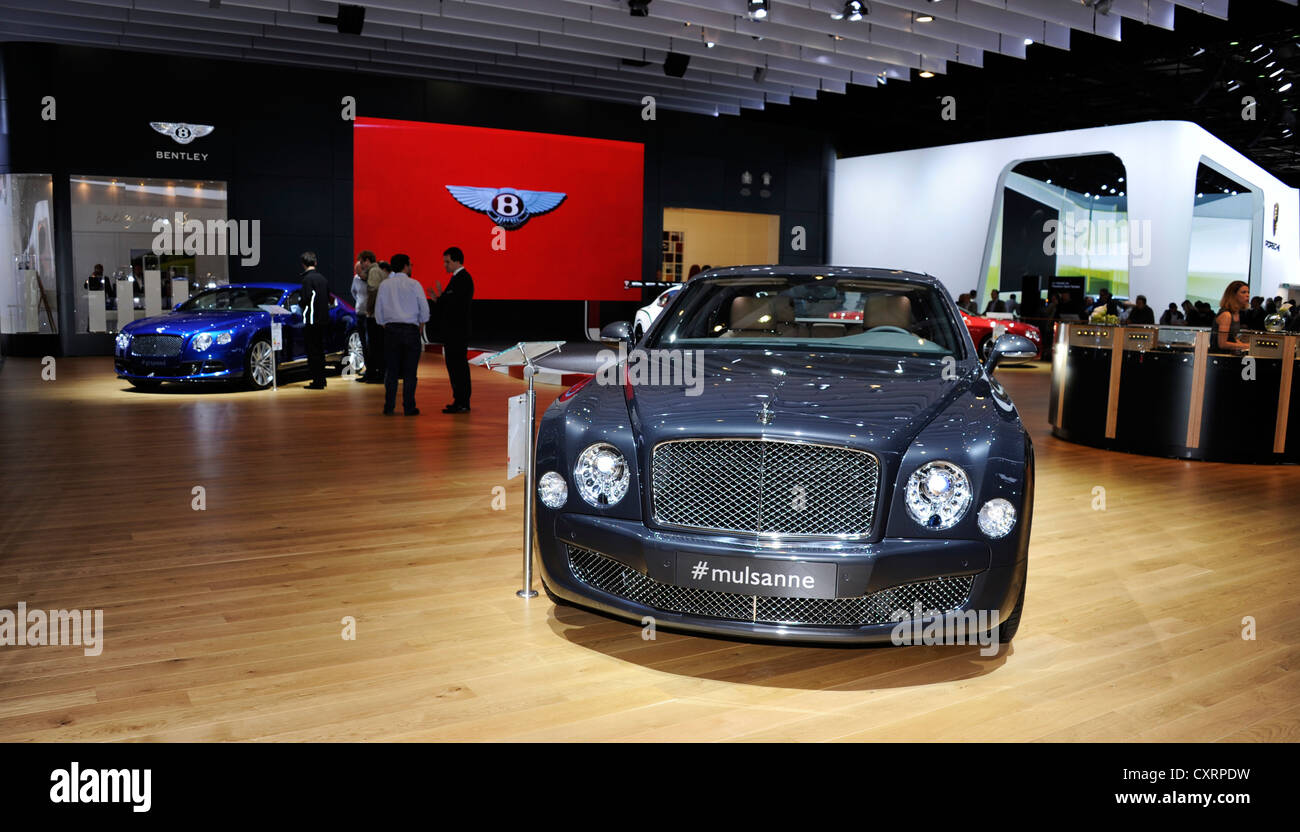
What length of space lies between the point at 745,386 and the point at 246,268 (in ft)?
46.8

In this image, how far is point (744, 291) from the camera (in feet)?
15.1

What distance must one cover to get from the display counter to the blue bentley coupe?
8.09 metres

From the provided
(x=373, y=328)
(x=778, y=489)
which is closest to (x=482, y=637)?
(x=778, y=489)

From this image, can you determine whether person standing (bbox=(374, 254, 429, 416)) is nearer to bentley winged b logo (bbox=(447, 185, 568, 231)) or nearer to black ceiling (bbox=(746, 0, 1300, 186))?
bentley winged b logo (bbox=(447, 185, 568, 231))

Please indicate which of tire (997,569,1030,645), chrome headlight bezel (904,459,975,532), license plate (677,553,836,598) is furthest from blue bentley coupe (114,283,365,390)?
tire (997,569,1030,645)

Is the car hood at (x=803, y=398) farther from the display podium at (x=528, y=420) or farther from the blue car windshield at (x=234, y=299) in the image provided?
the blue car windshield at (x=234, y=299)

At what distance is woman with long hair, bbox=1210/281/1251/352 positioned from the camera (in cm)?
773

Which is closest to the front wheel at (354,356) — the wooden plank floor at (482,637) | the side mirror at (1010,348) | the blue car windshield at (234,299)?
the blue car windshield at (234,299)

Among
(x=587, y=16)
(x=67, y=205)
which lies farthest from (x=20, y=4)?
(x=587, y=16)

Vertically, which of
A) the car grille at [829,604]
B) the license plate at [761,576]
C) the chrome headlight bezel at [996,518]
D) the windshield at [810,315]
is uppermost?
the windshield at [810,315]

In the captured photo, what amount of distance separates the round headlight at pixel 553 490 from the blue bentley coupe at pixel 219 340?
27.6ft

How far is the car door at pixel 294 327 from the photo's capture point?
1140 centimetres

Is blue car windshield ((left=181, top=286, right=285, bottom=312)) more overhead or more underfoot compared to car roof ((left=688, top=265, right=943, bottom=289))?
more underfoot
